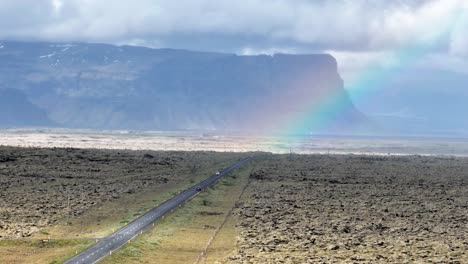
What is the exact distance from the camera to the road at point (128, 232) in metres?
64.0

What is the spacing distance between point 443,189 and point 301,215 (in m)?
59.6

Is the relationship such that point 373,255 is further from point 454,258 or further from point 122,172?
point 122,172

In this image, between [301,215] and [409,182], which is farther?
[409,182]

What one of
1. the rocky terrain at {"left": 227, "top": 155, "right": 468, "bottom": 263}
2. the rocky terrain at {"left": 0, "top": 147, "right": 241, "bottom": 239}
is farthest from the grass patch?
the rocky terrain at {"left": 0, "top": 147, "right": 241, "bottom": 239}

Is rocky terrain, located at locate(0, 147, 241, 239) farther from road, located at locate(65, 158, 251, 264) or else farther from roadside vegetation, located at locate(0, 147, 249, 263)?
road, located at locate(65, 158, 251, 264)

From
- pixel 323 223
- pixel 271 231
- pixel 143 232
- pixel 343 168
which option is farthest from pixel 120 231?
pixel 343 168

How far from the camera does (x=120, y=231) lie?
261 feet

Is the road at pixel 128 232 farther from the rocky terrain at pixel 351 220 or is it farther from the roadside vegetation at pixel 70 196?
the rocky terrain at pixel 351 220

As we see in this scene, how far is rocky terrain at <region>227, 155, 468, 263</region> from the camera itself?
66.9 meters

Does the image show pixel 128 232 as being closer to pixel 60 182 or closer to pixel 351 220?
pixel 351 220

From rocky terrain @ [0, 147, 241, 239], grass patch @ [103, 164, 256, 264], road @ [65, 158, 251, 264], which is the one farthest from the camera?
rocky terrain @ [0, 147, 241, 239]

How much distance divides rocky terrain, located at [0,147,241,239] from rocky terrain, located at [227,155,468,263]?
2354 cm

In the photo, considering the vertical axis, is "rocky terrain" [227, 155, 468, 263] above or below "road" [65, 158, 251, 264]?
above

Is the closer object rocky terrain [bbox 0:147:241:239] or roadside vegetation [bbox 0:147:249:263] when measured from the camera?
roadside vegetation [bbox 0:147:249:263]
